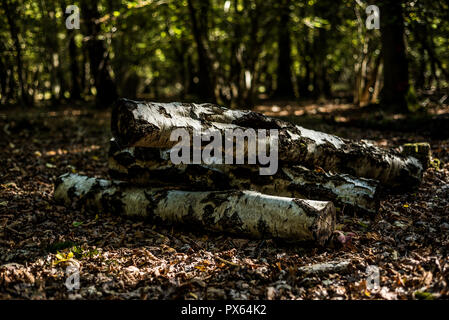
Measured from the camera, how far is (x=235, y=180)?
4266mm

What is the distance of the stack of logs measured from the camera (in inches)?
133

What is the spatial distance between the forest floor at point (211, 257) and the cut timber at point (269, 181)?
27cm

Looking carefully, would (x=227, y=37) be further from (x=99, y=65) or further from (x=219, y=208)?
(x=219, y=208)

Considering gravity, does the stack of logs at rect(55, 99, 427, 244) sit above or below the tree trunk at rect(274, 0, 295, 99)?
below

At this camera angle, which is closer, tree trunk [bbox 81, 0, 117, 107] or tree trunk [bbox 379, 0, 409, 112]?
tree trunk [bbox 379, 0, 409, 112]

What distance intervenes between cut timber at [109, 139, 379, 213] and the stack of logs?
0.04 ft

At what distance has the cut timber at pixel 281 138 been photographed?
307 centimetres

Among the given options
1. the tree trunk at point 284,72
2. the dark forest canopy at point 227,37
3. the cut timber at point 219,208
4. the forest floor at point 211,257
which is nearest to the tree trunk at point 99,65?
the dark forest canopy at point 227,37

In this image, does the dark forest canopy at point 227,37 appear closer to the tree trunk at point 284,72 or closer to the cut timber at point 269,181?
the tree trunk at point 284,72

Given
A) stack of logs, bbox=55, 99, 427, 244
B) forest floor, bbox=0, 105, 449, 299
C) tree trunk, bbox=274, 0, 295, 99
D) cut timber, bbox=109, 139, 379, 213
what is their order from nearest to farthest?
1. forest floor, bbox=0, 105, 449, 299
2. stack of logs, bbox=55, 99, 427, 244
3. cut timber, bbox=109, 139, 379, 213
4. tree trunk, bbox=274, 0, 295, 99

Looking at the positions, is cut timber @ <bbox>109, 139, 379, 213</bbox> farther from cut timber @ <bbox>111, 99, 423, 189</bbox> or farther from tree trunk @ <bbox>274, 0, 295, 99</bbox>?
tree trunk @ <bbox>274, 0, 295, 99</bbox>

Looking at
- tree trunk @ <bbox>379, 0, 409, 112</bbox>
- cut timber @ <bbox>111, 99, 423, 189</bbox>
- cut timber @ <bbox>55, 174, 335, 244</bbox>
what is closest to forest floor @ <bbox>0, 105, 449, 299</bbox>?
cut timber @ <bbox>55, 174, 335, 244</bbox>

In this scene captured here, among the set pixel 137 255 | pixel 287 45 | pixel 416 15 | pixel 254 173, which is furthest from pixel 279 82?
pixel 137 255
